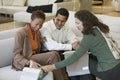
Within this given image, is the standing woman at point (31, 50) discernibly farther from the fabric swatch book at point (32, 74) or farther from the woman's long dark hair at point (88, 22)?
the woman's long dark hair at point (88, 22)

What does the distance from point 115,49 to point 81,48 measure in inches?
12.7

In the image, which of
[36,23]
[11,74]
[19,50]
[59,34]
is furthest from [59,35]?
[11,74]

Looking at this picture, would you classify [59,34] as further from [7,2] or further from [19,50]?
[7,2]

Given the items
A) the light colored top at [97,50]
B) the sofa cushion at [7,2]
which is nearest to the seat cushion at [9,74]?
the light colored top at [97,50]

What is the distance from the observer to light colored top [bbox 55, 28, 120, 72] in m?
2.13

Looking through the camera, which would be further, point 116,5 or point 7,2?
point 116,5

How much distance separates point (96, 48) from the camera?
2.16 metres

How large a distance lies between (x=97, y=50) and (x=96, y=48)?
2 centimetres

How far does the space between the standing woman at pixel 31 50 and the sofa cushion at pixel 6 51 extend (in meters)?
0.13

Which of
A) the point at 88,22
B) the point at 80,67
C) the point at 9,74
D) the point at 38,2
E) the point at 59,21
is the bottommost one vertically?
the point at 9,74

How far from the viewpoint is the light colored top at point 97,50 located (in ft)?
6.98

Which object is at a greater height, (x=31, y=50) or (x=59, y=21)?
(x=59, y=21)

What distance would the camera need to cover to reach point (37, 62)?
258cm

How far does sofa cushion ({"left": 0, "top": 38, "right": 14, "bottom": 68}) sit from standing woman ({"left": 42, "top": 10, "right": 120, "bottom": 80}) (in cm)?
65
